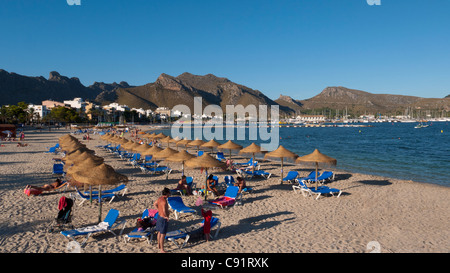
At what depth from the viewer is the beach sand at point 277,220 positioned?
5.84 meters

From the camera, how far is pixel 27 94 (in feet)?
554

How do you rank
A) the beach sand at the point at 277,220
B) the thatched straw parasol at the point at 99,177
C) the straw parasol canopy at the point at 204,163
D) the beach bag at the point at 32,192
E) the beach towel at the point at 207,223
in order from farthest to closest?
the beach bag at the point at 32,192 → the straw parasol canopy at the point at 204,163 → the thatched straw parasol at the point at 99,177 → the beach towel at the point at 207,223 → the beach sand at the point at 277,220

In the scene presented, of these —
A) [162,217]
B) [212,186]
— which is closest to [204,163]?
[212,186]

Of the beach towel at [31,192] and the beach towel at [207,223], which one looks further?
the beach towel at [31,192]

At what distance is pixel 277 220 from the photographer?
7.63 m

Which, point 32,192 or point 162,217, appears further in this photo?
point 32,192

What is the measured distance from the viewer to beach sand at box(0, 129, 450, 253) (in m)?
5.84

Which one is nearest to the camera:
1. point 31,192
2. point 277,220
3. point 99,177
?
point 99,177

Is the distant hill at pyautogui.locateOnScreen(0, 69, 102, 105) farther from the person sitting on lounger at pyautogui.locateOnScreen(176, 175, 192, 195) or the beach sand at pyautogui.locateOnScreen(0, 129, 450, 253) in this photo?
the person sitting on lounger at pyautogui.locateOnScreen(176, 175, 192, 195)

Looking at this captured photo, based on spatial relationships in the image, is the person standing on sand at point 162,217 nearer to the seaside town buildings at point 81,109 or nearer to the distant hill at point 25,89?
the seaside town buildings at point 81,109

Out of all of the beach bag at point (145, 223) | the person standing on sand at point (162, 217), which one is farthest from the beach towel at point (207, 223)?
the beach bag at point (145, 223)

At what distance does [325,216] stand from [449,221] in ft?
11.4

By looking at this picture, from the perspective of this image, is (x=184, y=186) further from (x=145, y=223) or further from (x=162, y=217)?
(x=162, y=217)

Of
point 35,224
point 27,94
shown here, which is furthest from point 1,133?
point 27,94
